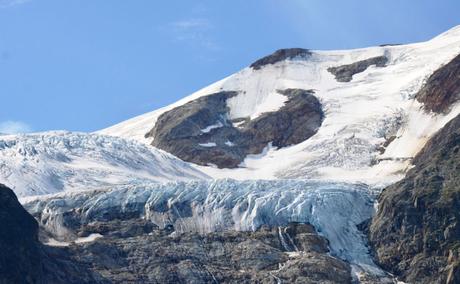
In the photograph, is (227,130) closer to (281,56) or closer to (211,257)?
(281,56)

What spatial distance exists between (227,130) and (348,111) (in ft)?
39.1

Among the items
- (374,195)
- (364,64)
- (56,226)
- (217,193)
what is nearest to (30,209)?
(56,226)

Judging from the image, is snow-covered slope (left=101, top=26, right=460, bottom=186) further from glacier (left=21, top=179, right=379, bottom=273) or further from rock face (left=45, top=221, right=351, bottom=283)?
rock face (left=45, top=221, right=351, bottom=283)

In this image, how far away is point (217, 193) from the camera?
86.1m

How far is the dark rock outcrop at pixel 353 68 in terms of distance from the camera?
451ft

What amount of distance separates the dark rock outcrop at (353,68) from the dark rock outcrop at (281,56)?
6.50m

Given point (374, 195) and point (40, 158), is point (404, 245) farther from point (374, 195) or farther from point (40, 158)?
point (40, 158)

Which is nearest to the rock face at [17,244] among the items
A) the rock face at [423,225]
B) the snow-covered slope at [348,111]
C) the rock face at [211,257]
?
the rock face at [211,257]

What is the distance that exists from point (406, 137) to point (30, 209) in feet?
123

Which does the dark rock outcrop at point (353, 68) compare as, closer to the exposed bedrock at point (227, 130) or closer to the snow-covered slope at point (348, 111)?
the snow-covered slope at point (348, 111)

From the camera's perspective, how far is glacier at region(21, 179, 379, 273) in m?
82.5

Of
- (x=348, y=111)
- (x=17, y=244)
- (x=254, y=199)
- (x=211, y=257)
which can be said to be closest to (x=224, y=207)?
(x=254, y=199)

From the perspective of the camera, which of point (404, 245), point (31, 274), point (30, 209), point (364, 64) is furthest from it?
point (364, 64)

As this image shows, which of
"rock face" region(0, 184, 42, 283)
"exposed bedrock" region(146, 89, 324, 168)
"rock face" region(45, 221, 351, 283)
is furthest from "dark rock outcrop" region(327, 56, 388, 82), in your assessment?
"rock face" region(0, 184, 42, 283)
